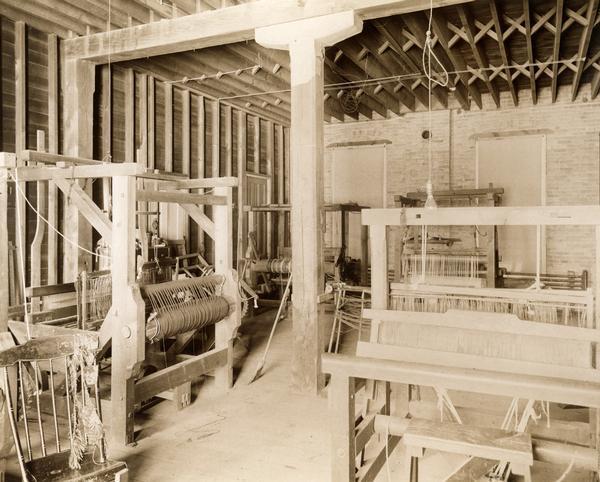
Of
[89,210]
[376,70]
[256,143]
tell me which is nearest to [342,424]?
[89,210]

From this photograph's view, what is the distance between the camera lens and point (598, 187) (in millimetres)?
8969

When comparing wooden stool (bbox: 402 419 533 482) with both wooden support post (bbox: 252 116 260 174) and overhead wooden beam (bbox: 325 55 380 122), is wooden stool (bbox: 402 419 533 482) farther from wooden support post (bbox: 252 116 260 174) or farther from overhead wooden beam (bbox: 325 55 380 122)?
wooden support post (bbox: 252 116 260 174)

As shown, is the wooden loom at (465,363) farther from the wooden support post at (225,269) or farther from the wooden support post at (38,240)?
the wooden support post at (38,240)

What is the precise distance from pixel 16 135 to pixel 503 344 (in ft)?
16.5

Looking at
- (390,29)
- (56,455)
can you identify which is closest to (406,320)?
(56,455)

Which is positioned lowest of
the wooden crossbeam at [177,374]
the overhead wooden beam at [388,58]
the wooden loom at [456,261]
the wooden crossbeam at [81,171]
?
the wooden crossbeam at [177,374]

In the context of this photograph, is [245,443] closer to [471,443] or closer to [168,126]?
[471,443]

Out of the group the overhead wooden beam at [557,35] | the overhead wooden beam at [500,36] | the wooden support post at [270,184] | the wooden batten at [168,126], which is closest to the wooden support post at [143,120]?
the wooden batten at [168,126]

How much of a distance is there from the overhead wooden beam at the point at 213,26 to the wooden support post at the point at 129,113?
87 centimetres

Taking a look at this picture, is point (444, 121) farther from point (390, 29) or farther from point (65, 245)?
point (65, 245)

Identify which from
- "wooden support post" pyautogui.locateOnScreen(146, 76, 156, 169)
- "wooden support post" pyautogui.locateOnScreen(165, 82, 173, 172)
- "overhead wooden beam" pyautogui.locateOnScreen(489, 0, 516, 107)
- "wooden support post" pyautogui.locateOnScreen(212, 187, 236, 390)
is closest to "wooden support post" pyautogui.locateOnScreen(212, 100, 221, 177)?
"wooden support post" pyautogui.locateOnScreen(165, 82, 173, 172)

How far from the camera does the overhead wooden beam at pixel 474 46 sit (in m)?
5.27

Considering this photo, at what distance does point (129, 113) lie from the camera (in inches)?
266

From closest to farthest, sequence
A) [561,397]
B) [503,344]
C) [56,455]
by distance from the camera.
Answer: [561,397] → [56,455] → [503,344]
